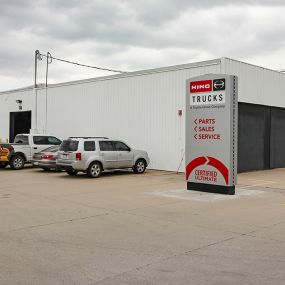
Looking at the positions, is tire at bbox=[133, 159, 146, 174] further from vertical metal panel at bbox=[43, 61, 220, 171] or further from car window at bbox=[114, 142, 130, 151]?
vertical metal panel at bbox=[43, 61, 220, 171]

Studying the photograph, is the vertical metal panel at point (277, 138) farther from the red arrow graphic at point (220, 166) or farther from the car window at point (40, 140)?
the car window at point (40, 140)

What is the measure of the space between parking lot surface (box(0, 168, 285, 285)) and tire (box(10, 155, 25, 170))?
7.27 meters

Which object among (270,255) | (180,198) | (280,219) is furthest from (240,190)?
(270,255)

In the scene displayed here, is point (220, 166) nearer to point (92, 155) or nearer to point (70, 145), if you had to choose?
point (92, 155)

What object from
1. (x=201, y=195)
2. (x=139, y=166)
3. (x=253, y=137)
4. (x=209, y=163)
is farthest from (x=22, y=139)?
(x=201, y=195)

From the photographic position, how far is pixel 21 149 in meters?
21.5

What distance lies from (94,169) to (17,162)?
559 centimetres

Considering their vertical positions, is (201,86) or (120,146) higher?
(201,86)

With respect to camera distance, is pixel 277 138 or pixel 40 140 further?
pixel 277 138

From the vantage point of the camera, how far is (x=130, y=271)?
5590 mm

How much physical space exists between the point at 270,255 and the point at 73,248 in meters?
2.89

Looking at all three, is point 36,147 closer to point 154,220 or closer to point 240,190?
point 240,190

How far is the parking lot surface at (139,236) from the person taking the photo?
5492 mm

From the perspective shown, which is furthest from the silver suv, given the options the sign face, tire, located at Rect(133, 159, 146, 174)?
the sign face
